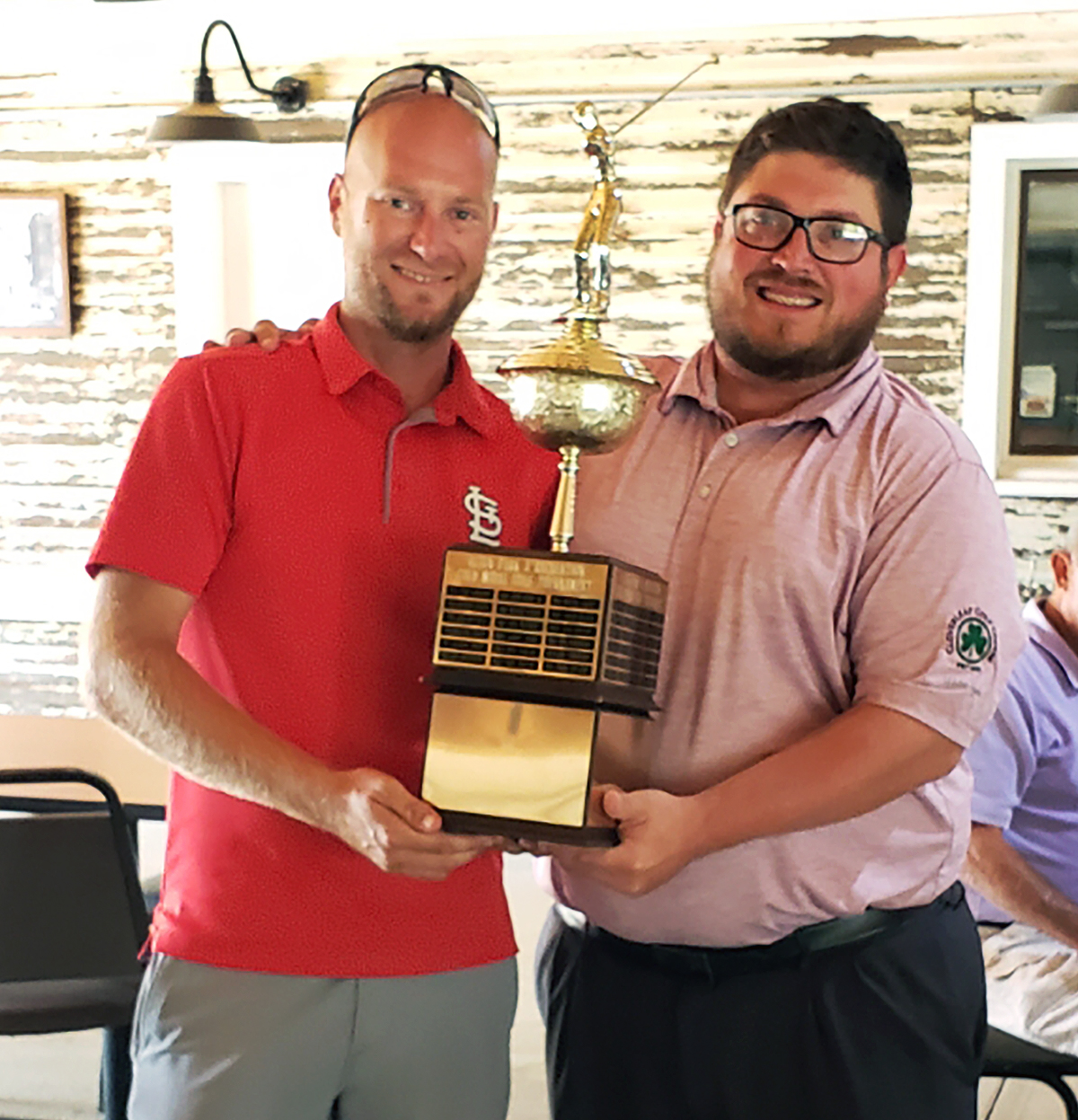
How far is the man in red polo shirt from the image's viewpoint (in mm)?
1650

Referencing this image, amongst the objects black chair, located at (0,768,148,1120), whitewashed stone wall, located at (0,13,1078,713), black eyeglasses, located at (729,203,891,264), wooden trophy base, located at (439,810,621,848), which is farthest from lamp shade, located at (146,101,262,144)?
wooden trophy base, located at (439,810,621,848)

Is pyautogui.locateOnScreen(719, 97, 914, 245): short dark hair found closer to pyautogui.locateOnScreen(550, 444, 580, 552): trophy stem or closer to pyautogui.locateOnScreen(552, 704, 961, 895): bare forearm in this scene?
pyautogui.locateOnScreen(550, 444, 580, 552): trophy stem

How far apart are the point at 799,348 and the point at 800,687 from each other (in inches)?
14.9

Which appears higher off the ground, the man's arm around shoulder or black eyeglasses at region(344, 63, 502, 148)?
black eyeglasses at region(344, 63, 502, 148)

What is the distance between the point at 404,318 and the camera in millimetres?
1742

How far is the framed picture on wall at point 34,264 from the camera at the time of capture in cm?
598

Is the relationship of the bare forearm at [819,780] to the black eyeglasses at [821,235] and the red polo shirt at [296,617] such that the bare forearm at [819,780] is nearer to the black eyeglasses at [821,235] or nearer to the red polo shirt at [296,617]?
the red polo shirt at [296,617]

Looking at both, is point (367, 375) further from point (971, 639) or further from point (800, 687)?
point (971, 639)

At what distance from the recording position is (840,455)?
178cm

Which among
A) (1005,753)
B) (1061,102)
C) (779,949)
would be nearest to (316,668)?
(779,949)

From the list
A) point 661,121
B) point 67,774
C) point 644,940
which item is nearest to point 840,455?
point 644,940

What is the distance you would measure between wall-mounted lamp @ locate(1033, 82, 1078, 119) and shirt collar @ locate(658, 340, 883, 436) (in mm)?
2738

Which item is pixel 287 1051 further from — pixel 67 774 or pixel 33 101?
pixel 33 101

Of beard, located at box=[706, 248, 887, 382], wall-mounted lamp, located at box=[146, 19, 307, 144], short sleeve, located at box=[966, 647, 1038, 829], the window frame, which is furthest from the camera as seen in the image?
the window frame
